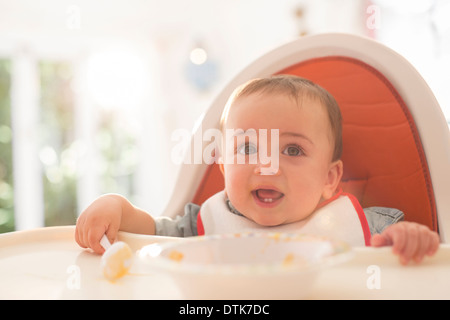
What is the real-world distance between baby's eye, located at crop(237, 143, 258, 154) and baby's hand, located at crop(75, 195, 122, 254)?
0.22 metres

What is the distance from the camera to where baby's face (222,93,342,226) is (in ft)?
2.32

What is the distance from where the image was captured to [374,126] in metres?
0.86

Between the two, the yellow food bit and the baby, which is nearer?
the yellow food bit

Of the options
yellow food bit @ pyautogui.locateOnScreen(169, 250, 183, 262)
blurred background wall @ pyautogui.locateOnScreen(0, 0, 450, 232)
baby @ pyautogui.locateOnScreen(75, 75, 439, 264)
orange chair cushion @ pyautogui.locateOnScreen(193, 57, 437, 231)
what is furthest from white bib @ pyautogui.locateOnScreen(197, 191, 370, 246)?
blurred background wall @ pyautogui.locateOnScreen(0, 0, 450, 232)

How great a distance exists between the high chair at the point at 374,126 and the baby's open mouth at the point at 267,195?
0.21 meters

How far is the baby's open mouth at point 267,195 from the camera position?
71 centimetres

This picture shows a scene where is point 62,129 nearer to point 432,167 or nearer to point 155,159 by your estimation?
point 155,159

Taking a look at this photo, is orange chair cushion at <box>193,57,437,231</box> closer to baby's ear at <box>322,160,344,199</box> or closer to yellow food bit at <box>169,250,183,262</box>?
baby's ear at <box>322,160,344,199</box>

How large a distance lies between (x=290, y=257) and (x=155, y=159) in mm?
3653

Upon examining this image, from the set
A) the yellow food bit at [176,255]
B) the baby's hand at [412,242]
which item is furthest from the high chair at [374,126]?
the yellow food bit at [176,255]

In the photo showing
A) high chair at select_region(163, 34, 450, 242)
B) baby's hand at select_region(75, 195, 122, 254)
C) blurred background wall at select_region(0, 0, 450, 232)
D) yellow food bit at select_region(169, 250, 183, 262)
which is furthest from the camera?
blurred background wall at select_region(0, 0, 450, 232)

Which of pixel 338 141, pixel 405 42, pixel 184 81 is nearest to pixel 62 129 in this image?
pixel 184 81

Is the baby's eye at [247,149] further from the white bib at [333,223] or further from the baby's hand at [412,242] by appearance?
the baby's hand at [412,242]

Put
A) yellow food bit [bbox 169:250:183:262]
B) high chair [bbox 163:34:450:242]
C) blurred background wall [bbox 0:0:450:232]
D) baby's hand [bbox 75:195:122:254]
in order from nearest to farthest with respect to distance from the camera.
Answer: yellow food bit [bbox 169:250:183:262] < baby's hand [bbox 75:195:122:254] < high chair [bbox 163:34:450:242] < blurred background wall [bbox 0:0:450:232]
